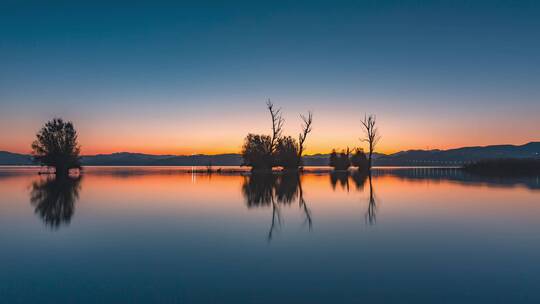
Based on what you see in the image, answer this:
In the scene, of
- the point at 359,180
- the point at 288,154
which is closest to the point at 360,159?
the point at 288,154

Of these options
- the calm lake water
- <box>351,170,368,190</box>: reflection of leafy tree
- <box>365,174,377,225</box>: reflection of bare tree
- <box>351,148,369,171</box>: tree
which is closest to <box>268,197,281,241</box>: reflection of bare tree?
the calm lake water

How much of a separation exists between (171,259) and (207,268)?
0.99 meters

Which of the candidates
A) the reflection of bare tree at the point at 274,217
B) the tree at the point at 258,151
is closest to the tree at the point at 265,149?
the tree at the point at 258,151

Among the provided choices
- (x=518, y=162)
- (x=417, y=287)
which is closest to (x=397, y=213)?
(x=417, y=287)

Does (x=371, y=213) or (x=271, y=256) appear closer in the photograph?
(x=271, y=256)

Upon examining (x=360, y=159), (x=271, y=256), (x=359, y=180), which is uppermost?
(x=360, y=159)

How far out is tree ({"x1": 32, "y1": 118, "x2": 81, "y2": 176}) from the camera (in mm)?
45406

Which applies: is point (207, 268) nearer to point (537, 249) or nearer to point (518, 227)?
point (537, 249)

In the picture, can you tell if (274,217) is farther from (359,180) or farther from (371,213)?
(359,180)

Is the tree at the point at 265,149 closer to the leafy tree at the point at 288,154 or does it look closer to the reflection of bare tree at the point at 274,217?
the leafy tree at the point at 288,154

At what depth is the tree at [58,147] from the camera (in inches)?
1788

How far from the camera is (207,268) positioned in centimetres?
623

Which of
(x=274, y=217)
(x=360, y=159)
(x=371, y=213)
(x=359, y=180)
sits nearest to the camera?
(x=274, y=217)

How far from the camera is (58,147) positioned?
4575 centimetres
